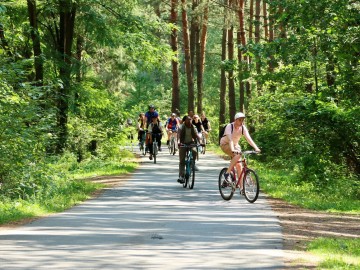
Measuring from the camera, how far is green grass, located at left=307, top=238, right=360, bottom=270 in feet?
31.2

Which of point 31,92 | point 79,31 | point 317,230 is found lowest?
point 317,230

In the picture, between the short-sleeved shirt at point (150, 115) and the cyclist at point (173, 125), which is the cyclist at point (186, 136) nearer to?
the short-sleeved shirt at point (150, 115)

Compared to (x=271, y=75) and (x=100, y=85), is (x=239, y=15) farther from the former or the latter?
(x=271, y=75)

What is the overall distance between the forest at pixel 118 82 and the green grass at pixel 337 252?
7274 mm

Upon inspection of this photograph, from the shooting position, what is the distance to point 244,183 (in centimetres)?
1853

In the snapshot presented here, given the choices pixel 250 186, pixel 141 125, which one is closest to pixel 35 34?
pixel 250 186

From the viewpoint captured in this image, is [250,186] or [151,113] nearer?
[250,186]

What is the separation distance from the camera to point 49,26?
32000 millimetres

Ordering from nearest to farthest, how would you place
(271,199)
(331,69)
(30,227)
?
1. (30,227)
2. (271,199)
3. (331,69)

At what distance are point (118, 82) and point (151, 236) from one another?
31.1m

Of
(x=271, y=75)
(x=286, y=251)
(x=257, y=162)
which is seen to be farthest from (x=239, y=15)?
(x=286, y=251)

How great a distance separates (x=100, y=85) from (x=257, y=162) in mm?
7138

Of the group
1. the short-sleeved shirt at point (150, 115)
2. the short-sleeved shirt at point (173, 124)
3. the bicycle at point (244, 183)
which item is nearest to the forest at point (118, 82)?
the short-sleeved shirt at point (150, 115)

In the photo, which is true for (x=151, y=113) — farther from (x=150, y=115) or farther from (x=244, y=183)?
(x=244, y=183)
